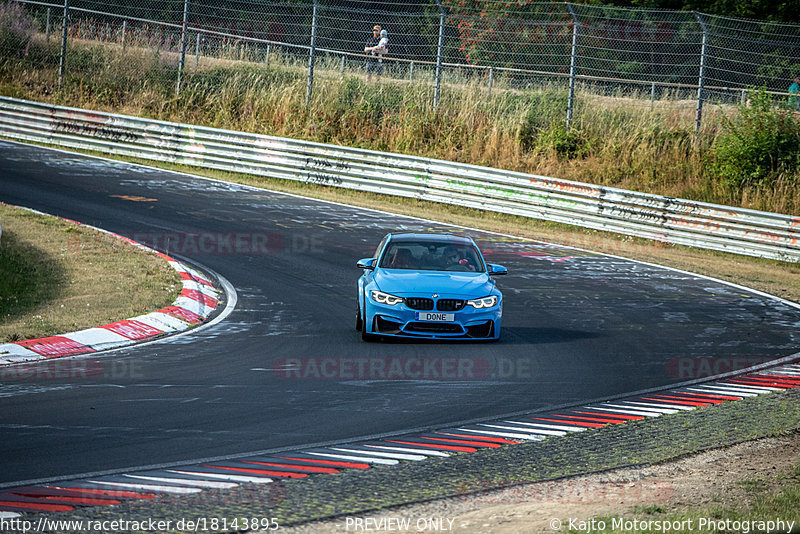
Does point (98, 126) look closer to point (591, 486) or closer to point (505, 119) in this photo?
point (505, 119)

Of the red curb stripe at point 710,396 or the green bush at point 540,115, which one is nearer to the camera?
the red curb stripe at point 710,396

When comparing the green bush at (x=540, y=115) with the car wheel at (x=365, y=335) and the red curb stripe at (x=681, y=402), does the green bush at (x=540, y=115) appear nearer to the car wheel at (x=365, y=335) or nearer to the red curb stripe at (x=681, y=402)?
the car wheel at (x=365, y=335)

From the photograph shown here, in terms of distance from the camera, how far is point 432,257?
13.4m

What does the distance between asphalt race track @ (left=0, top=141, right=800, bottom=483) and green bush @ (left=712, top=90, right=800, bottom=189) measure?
6.75m

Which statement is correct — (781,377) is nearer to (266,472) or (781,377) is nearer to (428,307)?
(428,307)

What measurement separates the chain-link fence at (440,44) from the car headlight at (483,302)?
12766 millimetres

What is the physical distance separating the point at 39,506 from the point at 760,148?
21975 mm

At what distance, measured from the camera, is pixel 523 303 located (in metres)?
15.0

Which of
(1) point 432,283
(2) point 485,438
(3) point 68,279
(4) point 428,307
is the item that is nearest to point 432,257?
(1) point 432,283

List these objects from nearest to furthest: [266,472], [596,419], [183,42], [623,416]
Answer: [266,472], [596,419], [623,416], [183,42]

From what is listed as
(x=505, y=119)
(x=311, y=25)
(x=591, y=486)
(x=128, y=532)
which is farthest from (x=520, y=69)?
(x=128, y=532)

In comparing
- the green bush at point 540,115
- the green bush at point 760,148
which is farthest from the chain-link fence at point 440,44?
the green bush at point 540,115

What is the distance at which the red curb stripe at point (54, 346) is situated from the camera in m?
10.6

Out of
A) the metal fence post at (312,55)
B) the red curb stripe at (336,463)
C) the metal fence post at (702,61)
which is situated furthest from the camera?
the metal fence post at (312,55)
